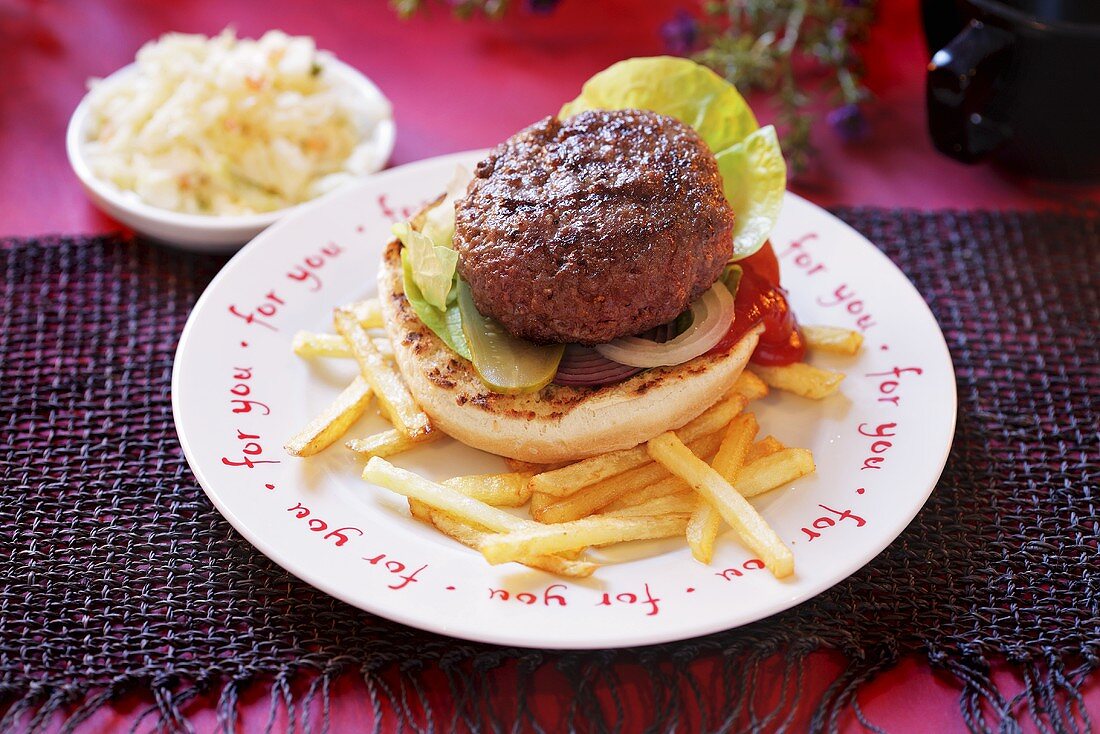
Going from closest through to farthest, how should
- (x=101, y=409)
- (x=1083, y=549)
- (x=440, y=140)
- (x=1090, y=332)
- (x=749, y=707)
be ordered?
(x=749, y=707)
(x=1083, y=549)
(x=101, y=409)
(x=1090, y=332)
(x=440, y=140)

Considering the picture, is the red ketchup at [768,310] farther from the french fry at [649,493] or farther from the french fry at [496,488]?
the french fry at [496,488]

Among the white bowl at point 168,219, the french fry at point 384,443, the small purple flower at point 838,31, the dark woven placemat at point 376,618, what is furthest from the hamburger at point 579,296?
the small purple flower at point 838,31

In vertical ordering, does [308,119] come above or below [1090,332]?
above

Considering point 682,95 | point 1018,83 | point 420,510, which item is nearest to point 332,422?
point 420,510

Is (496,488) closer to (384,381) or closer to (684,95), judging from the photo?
(384,381)

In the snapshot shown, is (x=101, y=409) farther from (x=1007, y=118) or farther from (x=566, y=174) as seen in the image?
(x=1007, y=118)

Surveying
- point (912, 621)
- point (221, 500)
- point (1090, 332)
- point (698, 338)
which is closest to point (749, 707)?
point (912, 621)
